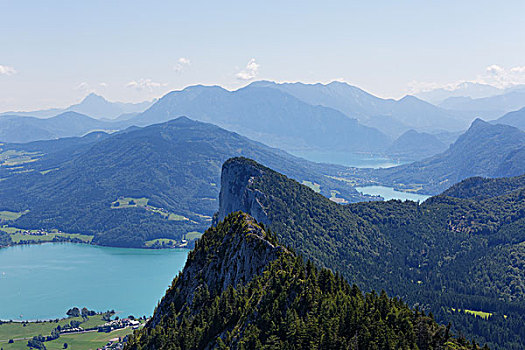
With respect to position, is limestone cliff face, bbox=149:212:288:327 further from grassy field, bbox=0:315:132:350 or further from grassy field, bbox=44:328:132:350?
grassy field, bbox=0:315:132:350

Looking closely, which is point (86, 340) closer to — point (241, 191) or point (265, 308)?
point (241, 191)

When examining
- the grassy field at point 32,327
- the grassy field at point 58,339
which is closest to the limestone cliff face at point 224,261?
the grassy field at point 58,339

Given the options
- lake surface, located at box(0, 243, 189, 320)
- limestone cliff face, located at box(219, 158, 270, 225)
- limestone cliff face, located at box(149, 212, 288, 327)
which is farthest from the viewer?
lake surface, located at box(0, 243, 189, 320)

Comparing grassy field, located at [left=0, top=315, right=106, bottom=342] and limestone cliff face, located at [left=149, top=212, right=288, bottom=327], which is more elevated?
limestone cliff face, located at [left=149, top=212, right=288, bottom=327]

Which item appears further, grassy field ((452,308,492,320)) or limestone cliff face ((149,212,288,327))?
grassy field ((452,308,492,320))

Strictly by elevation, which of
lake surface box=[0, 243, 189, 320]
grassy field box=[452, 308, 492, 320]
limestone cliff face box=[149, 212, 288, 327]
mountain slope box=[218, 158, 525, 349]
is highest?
limestone cliff face box=[149, 212, 288, 327]

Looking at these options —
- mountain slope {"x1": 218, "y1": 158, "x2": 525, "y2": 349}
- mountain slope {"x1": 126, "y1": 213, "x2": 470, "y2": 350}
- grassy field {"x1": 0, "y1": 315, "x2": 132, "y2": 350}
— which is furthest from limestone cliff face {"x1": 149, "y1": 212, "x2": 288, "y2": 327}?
grassy field {"x1": 0, "y1": 315, "x2": 132, "y2": 350}

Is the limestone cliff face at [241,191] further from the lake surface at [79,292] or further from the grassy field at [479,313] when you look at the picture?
the lake surface at [79,292]
